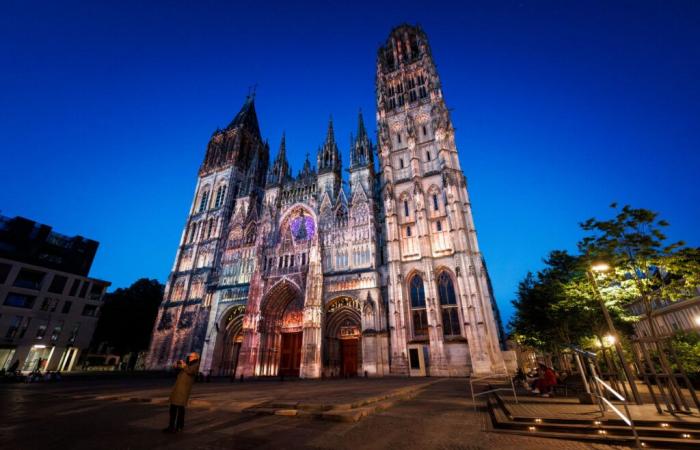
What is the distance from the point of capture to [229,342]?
3269 centimetres

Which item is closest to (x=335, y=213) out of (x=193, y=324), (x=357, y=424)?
(x=193, y=324)

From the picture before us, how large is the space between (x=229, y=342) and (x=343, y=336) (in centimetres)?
1379

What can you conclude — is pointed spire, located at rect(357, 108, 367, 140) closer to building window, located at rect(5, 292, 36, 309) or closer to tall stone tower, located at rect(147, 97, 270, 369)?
tall stone tower, located at rect(147, 97, 270, 369)

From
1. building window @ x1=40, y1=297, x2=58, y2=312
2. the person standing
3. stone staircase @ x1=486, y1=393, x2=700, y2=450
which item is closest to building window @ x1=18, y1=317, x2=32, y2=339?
building window @ x1=40, y1=297, x2=58, y2=312

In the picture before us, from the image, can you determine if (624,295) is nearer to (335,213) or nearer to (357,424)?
(357,424)

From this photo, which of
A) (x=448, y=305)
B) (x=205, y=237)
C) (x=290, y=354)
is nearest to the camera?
(x=448, y=305)

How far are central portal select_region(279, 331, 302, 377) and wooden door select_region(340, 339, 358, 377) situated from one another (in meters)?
4.75

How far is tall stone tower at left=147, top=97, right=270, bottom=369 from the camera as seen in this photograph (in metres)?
33.7

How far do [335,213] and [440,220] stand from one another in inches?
439

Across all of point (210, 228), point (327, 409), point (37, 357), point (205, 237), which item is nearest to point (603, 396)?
point (327, 409)

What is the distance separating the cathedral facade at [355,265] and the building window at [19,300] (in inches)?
565

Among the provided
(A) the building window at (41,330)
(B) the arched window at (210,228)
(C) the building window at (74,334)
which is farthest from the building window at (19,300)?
(B) the arched window at (210,228)

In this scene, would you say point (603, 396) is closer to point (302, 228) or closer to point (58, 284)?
point (302, 228)

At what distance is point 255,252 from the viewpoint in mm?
33875
